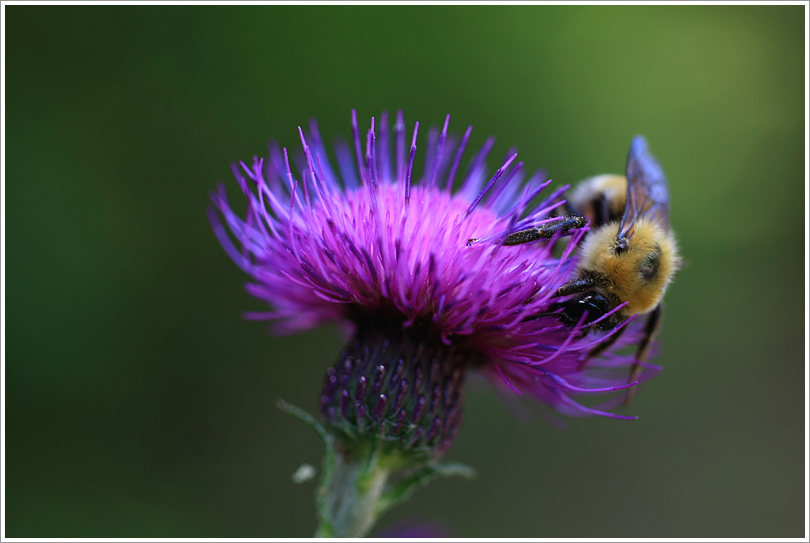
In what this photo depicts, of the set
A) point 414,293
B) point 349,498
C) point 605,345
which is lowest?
point 349,498

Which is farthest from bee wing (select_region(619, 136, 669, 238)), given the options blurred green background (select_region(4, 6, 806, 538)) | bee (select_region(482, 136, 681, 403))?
blurred green background (select_region(4, 6, 806, 538))

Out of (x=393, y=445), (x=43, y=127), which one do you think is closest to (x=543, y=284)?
(x=393, y=445)

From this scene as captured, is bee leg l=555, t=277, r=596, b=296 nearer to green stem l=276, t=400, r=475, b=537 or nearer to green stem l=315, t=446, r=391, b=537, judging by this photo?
green stem l=276, t=400, r=475, b=537

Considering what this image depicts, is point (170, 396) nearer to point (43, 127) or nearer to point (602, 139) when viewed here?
point (43, 127)

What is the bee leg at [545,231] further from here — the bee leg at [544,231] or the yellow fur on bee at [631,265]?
the yellow fur on bee at [631,265]

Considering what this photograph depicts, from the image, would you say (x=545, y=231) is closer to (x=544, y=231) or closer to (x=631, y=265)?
(x=544, y=231)

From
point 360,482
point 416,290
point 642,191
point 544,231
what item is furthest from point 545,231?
point 360,482
